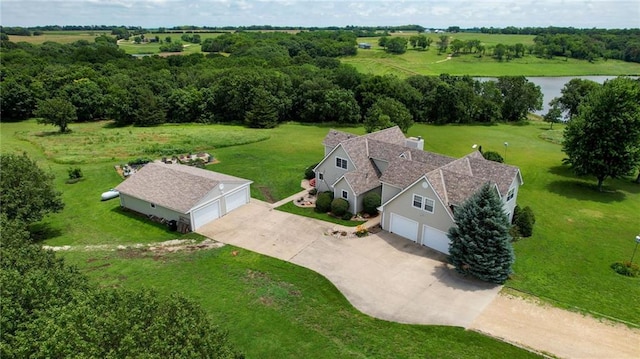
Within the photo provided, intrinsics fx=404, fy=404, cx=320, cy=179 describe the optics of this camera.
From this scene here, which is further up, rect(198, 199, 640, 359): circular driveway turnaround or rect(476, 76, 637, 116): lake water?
rect(476, 76, 637, 116): lake water

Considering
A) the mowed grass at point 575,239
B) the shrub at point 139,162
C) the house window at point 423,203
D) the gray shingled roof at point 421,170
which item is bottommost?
the mowed grass at point 575,239

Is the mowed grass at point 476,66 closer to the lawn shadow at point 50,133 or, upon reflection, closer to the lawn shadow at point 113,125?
the lawn shadow at point 113,125

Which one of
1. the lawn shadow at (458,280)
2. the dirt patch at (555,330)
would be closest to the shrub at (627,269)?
the dirt patch at (555,330)

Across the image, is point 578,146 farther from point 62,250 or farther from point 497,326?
point 62,250

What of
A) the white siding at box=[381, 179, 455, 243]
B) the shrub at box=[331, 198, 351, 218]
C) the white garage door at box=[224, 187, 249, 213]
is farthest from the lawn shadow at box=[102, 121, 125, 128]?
the white siding at box=[381, 179, 455, 243]

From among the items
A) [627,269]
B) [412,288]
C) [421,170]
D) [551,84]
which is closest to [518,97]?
[551,84]

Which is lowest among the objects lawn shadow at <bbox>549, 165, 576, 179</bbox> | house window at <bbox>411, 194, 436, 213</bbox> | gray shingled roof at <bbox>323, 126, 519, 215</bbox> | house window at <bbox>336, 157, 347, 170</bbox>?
lawn shadow at <bbox>549, 165, 576, 179</bbox>

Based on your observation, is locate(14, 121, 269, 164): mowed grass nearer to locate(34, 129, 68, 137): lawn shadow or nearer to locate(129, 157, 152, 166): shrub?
locate(34, 129, 68, 137): lawn shadow
